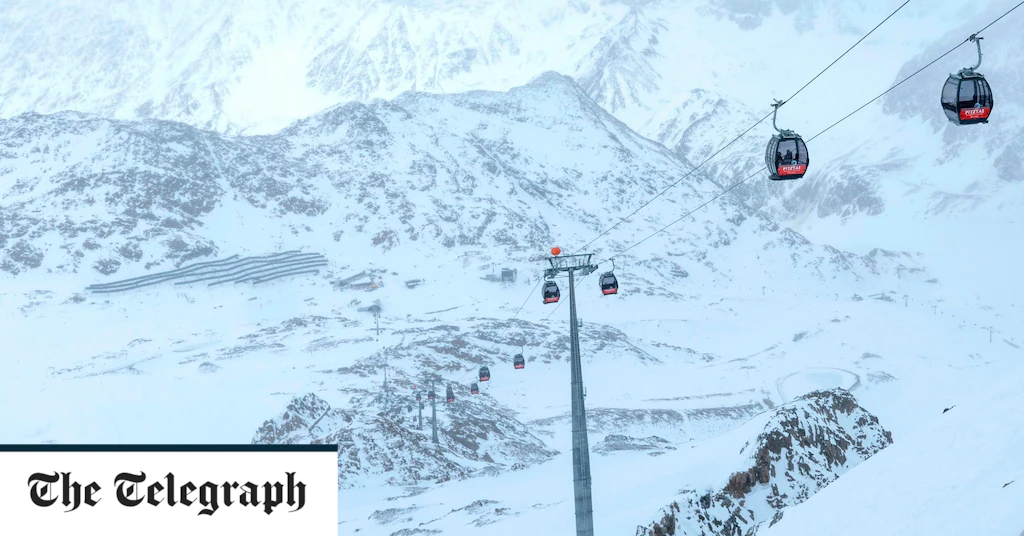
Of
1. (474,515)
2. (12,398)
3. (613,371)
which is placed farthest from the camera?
(613,371)

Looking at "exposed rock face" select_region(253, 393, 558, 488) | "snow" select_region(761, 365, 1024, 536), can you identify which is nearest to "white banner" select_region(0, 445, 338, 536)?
"snow" select_region(761, 365, 1024, 536)

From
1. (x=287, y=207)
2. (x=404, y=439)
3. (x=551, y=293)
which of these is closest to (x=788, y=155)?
(x=551, y=293)

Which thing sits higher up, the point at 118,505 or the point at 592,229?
the point at 592,229

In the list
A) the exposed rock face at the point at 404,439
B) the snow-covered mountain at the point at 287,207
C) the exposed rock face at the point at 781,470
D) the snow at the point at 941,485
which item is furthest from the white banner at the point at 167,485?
the snow-covered mountain at the point at 287,207

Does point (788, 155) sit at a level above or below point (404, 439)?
above

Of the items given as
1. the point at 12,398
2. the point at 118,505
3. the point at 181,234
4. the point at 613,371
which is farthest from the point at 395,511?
the point at 181,234

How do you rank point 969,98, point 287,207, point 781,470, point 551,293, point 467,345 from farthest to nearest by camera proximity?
point 287,207 → point 467,345 → point 551,293 → point 781,470 → point 969,98

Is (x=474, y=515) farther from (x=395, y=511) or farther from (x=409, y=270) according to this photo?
(x=409, y=270)

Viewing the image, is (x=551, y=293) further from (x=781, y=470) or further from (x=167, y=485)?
(x=167, y=485)
